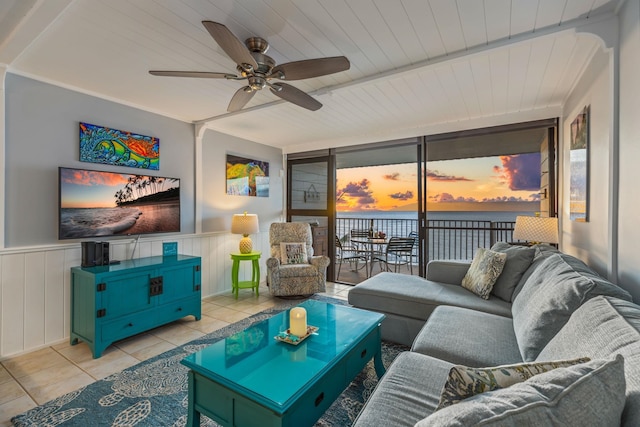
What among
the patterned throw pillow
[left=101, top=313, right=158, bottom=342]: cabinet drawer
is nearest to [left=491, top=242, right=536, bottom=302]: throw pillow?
the patterned throw pillow

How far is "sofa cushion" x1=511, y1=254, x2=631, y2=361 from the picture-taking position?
1316 mm

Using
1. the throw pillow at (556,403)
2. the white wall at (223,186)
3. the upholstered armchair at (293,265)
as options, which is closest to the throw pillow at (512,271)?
the throw pillow at (556,403)

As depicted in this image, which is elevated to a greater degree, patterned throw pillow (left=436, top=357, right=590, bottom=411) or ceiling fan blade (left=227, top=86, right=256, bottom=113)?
ceiling fan blade (left=227, top=86, right=256, bottom=113)

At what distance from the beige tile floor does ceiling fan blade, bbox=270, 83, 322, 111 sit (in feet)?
7.75

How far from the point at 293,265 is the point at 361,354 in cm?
235

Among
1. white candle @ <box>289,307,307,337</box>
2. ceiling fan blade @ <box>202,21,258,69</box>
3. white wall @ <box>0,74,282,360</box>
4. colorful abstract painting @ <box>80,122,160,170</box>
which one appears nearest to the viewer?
ceiling fan blade @ <box>202,21,258,69</box>

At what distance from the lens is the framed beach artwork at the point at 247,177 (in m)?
4.39

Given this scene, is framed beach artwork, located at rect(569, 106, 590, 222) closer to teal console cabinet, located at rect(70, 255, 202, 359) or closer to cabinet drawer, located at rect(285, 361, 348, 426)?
cabinet drawer, located at rect(285, 361, 348, 426)

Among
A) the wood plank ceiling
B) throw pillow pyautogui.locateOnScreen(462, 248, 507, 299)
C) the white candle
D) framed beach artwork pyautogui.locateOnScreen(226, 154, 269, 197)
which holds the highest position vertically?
the wood plank ceiling

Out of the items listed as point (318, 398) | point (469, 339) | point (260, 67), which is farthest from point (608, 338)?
point (260, 67)

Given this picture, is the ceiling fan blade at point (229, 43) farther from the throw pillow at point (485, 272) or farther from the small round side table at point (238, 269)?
the small round side table at point (238, 269)

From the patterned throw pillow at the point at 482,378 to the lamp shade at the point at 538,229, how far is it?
2.40m

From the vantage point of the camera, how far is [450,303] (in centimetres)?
238

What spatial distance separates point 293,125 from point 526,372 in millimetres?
3713
